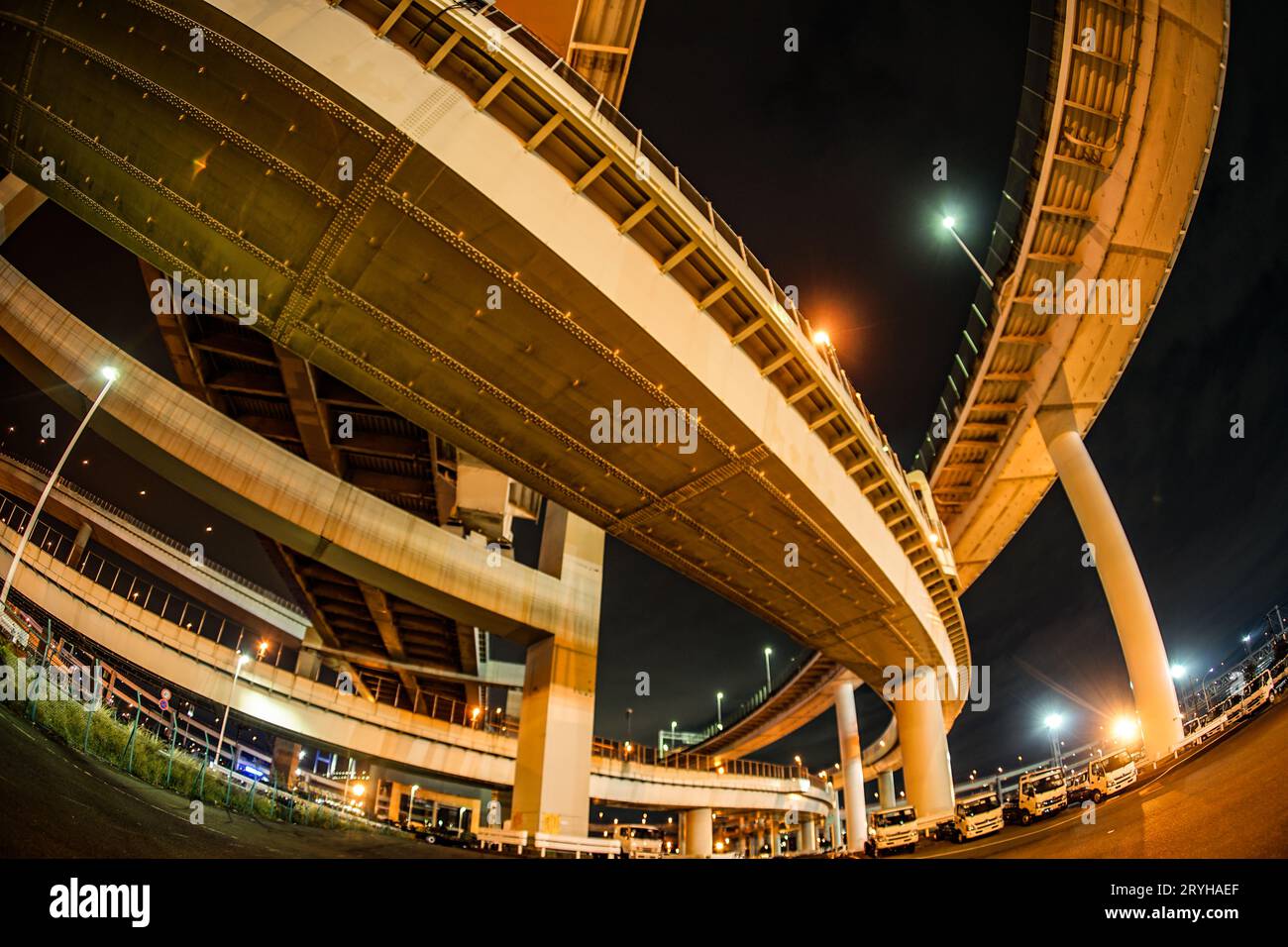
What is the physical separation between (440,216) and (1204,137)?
2615cm

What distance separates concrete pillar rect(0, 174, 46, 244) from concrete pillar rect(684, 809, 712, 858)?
147 ft

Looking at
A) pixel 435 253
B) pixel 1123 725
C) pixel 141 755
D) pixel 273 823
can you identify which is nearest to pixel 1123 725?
pixel 1123 725

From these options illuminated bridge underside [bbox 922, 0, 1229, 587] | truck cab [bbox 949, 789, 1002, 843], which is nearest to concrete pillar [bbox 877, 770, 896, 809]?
illuminated bridge underside [bbox 922, 0, 1229, 587]

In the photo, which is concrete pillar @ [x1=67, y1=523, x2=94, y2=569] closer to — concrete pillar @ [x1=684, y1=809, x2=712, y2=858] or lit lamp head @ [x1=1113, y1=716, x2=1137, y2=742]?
concrete pillar @ [x1=684, y1=809, x2=712, y2=858]

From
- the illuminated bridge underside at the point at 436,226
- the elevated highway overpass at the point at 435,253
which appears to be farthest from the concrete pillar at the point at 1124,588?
the illuminated bridge underside at the point at 436,226

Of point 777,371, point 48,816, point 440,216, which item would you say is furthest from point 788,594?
point 48,816

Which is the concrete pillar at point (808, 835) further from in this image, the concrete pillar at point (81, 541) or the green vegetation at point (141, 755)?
the concrete pillar at point (81, 541)

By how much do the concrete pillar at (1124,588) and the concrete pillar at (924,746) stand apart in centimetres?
916

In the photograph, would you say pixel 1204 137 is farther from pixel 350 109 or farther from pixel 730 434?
pixel 350 109

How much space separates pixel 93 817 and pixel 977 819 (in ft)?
60.6

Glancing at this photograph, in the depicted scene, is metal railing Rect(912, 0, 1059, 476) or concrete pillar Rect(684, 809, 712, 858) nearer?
metal railing Rect(912, 0, 1059, 476)

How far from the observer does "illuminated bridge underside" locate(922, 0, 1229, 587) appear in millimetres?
20188

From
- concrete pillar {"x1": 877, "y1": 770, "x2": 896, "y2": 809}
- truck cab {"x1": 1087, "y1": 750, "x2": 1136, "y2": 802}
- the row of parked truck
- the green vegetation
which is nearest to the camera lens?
the green vegetation
